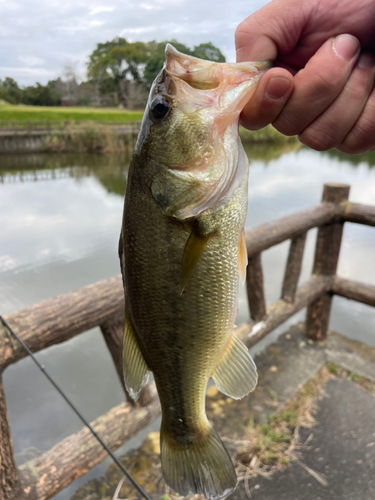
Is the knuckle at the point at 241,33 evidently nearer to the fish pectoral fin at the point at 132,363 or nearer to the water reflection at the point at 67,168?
the fish pectoral fin at the point at 132,363

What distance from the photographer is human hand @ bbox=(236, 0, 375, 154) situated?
0.74 meters

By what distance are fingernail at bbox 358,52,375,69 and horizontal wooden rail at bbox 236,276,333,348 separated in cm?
230

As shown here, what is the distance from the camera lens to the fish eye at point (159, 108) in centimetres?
79

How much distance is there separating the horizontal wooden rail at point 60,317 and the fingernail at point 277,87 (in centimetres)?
131

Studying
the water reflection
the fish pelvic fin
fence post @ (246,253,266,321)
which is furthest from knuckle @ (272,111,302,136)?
the water reflection

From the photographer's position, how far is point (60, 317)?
5.23 ft

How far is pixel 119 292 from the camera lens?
1.85m

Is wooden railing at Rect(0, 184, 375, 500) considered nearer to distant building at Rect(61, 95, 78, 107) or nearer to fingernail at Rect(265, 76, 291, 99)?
fingernail at Rect(265, 76, 291, 99)

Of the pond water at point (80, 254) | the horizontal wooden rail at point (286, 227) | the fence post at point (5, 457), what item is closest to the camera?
the fence post at point (5, 457)

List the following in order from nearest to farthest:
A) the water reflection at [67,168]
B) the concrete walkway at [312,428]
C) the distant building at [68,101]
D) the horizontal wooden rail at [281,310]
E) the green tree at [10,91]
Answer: the concrete walkway at [312,428] < the horizontal wooden rail at [281,310] < the water reflection at [67,168] < the green tree at [10,91] < the distant building at [68,101]

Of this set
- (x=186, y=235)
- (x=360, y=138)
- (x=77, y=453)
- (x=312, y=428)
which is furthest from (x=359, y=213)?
(x=77, y=453)

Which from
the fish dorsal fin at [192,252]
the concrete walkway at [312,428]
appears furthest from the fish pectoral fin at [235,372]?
the concrete walkway at [312,428]

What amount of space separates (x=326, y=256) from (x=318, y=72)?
9.15 ft

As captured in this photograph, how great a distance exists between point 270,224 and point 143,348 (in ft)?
6.75
